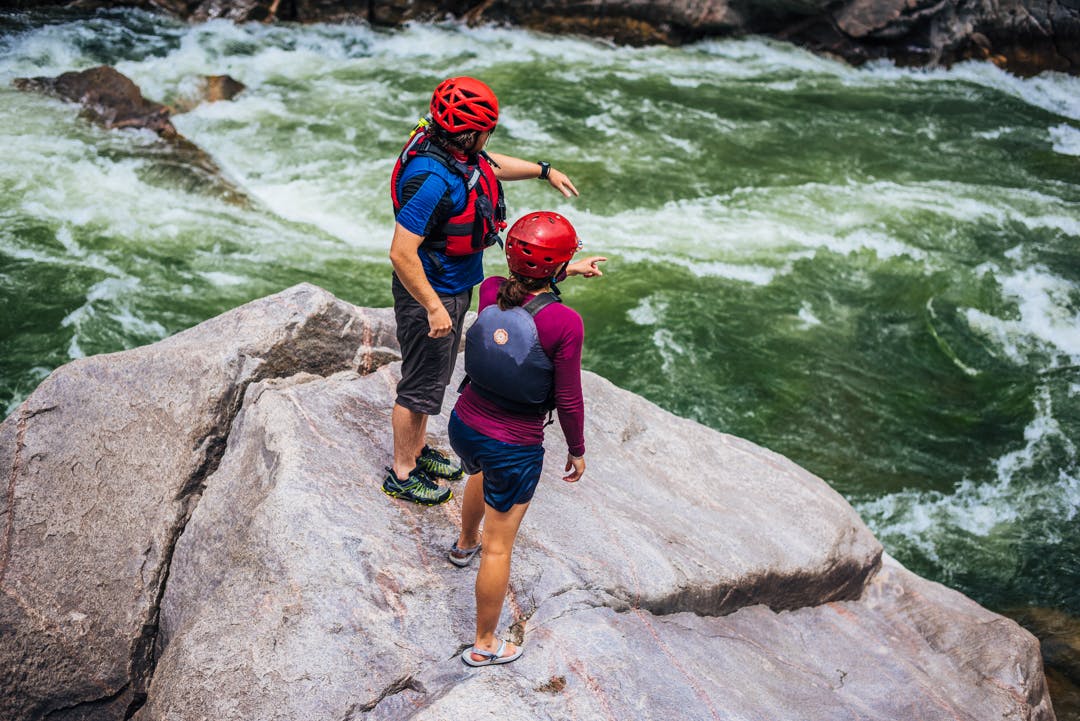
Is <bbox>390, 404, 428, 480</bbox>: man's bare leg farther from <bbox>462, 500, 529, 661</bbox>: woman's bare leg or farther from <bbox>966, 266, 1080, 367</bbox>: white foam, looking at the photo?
<bbox>966, 266, 1080, 367</bbox>: white foam

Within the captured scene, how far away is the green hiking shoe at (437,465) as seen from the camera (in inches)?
183

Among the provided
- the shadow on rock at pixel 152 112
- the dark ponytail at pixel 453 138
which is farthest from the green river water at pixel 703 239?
the dark ponytail at pixel 453 138

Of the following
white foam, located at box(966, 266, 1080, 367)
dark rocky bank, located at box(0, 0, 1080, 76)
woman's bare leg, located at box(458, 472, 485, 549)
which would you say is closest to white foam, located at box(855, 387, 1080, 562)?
white foam, located at box(966, 266, 1080, 367)

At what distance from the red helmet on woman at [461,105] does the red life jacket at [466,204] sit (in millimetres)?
130

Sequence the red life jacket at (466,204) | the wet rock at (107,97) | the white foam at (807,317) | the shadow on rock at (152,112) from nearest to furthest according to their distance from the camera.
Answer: the red life jacket at (466,204)
the white foam at (807,317)
the shadow on rock at (152,112)
the wet rock at (107,97)

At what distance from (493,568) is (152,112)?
33.6 ft

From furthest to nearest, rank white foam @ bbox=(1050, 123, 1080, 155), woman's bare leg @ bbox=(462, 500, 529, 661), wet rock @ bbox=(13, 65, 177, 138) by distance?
white foam @ bbox=(1050, 123, 1080, 155) < wet rock @ bbox=(13, 65, 177, 138) < woman's bare leg @ bbox=(462, 500, 529, 661)

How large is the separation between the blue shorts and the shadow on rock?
7.80m

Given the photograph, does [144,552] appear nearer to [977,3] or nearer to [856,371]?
[856,371]

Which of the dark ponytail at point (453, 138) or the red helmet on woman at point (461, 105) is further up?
the red helmet on woman at point (461, 105)

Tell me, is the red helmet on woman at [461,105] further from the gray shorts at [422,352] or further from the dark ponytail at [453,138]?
the gray shorts at [422,352]

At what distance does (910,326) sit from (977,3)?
1091cm

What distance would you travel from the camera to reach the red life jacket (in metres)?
3.99

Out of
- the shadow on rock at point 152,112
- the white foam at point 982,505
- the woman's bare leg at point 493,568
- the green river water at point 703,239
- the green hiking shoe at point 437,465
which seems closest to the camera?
the woman's bare leg at point 493,568
